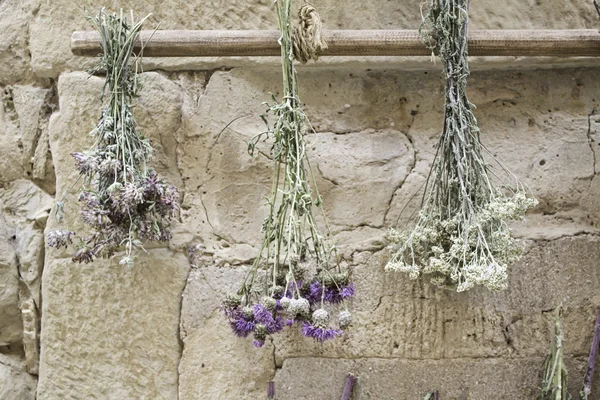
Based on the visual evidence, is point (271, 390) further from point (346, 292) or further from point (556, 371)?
point (556, 371)

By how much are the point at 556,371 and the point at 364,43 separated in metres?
0.87

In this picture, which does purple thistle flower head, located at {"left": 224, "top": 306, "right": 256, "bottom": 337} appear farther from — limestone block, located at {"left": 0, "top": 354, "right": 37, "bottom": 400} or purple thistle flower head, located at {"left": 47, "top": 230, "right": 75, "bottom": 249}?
limestone block, located at {"left": 0, "top": 354, "right": 37, "bottom": 400}

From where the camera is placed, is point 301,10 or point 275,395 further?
point 275,395

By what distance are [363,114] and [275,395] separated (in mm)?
728

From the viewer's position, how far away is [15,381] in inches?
66.2

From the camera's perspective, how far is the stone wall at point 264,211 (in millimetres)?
1586

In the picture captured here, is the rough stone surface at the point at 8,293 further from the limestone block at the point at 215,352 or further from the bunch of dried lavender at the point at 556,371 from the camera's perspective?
the bunch of dried lavender at the point at 556,371

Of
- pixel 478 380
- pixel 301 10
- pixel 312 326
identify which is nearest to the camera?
pixel 312 326

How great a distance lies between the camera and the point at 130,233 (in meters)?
1.40

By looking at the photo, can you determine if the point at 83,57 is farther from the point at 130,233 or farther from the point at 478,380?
the point at 478,380

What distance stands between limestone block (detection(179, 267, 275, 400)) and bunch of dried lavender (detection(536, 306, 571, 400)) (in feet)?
2.09

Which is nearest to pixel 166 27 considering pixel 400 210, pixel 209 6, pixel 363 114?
pixel 209 6

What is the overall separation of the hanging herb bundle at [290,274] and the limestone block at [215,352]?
0.53 feet

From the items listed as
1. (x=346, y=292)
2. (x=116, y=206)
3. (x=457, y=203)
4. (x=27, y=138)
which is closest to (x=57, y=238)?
(x=116, y=206)
